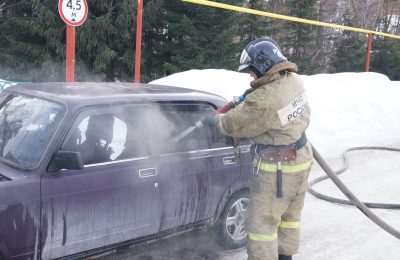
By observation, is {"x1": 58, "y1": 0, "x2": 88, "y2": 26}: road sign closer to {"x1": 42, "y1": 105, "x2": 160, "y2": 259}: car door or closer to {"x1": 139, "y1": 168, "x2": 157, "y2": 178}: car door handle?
{"x1": 42, "y1": 105, "x2": 160, "y2": 259}: car door

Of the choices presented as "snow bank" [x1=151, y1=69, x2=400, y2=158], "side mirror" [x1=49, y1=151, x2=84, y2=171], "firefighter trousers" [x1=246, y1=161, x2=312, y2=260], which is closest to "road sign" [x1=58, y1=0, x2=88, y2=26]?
"snow bank" [x1=151, y1=69, x2=400, y2=158]

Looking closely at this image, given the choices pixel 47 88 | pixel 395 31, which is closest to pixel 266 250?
pixel 47 88

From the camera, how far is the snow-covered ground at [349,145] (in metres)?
4.68

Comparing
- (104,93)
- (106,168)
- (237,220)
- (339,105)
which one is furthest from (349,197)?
(339,105)

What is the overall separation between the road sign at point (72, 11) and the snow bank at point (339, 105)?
294cm

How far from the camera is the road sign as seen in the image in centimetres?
697

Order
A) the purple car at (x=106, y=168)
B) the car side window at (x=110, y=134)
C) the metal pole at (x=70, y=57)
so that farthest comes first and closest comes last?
the metal pole at (x=70, y=57) → the car side window at (x=110, y=134) → the purple car at (x=106, y=168)

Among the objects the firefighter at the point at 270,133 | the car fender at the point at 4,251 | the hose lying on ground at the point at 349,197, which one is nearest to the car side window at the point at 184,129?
the firefighter at the point at 270,133

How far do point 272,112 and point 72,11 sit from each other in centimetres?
480

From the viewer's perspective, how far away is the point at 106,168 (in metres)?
3.40

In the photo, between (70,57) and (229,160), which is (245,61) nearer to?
(229,160)

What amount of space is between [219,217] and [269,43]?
1.72 metres

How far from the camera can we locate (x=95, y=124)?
11.2 feet

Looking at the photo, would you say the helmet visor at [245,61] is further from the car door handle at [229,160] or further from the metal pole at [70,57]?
the metal pole at [70,57]
